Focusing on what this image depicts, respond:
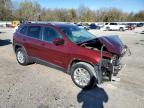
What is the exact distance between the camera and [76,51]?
6254 millimetres

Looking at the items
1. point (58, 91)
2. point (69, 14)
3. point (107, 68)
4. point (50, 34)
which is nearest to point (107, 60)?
point (107, 68)

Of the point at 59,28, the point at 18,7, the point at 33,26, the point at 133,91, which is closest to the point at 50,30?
the point at 59,28

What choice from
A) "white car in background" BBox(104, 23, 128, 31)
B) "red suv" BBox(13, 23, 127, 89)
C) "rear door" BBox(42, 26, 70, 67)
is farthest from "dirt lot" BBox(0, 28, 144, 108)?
"white car in background" BBox(104, 23, 128, 31)

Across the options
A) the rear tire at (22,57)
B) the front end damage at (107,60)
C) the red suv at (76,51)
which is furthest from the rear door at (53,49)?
the rear tire at (22,57)

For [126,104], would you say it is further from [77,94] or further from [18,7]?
[18,7]

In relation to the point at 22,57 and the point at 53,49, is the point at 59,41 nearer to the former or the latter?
the point at 53,49

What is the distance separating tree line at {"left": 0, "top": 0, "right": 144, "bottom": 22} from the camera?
83.4m

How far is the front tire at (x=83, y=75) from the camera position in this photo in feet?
19.6

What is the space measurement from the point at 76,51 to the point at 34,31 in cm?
238

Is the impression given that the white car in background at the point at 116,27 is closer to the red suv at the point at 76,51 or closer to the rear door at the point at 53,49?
the red suv at the point at 76,51

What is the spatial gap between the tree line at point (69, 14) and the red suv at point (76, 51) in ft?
238

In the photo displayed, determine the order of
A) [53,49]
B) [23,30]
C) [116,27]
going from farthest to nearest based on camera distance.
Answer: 1. [116,27]
2. [23,30]
3. [53,49]

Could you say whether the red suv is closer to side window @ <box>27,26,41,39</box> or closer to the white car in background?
side window @ <box>27,26,41,39</box>

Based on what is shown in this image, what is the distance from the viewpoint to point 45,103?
5.23m
